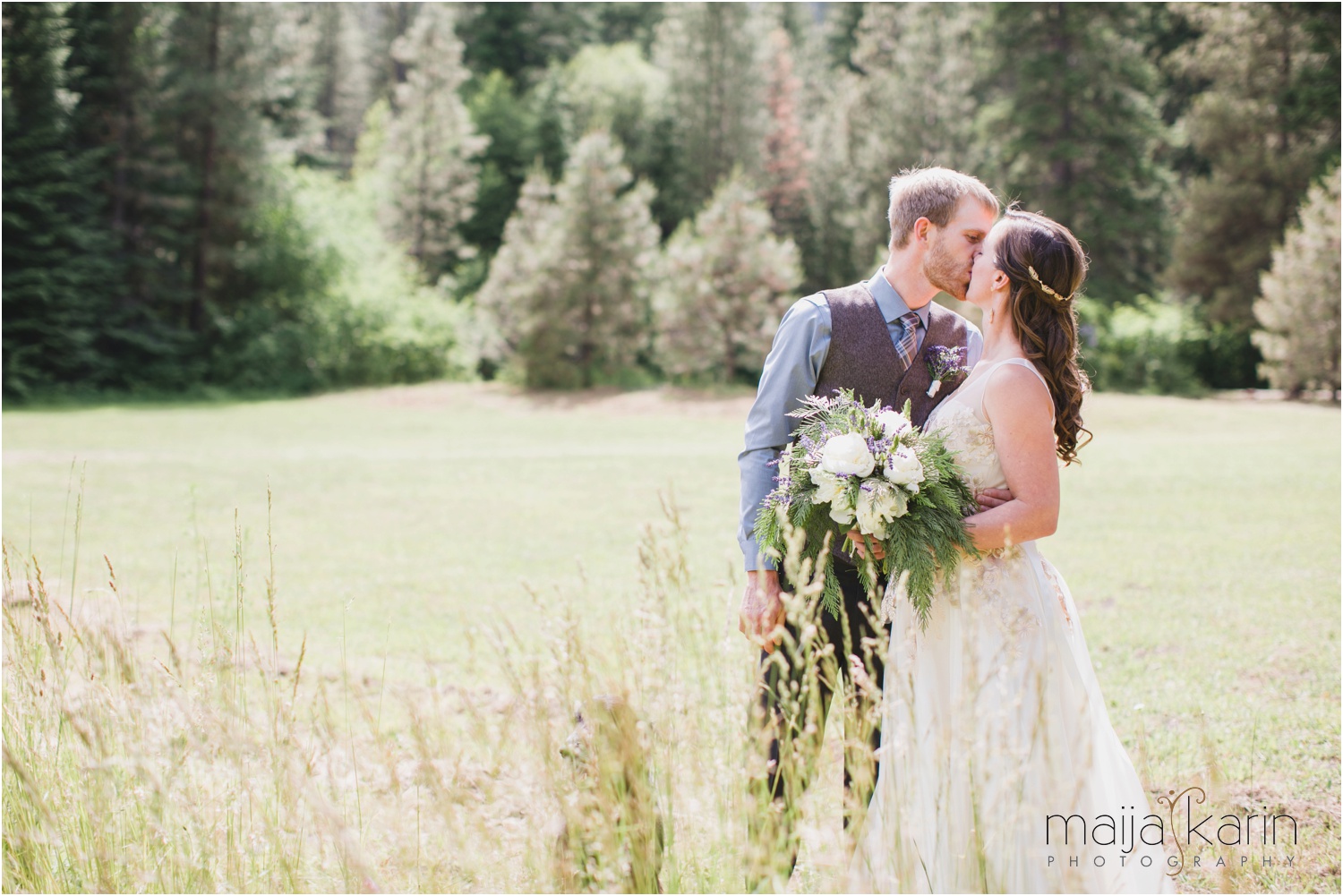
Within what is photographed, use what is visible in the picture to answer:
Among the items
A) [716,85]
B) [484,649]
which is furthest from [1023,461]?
[716,85]

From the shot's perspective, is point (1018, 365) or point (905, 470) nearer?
point (905, 470)

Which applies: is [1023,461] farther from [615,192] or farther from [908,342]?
[615,192]

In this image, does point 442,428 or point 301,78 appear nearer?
point 442,428

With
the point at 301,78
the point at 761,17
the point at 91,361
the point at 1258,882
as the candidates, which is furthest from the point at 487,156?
the point at 1258,882

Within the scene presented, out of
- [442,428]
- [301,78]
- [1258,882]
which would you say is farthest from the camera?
[301,78]

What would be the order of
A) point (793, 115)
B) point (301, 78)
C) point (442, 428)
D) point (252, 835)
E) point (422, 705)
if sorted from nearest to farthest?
point (252, 835) < point (422, 705) < point (442, 428) < point (301, 78) < point (793, 115)

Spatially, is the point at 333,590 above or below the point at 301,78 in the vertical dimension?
below

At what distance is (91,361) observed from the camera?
1075 inches

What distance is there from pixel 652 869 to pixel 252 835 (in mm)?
1401

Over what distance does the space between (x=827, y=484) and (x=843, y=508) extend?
80mm

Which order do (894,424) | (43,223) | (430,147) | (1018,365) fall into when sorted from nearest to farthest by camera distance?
(894,424)
(1018,365)
(43,223)
(430,147)

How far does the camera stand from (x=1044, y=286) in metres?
2.75

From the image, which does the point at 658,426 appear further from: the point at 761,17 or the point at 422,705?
the point at 761,17

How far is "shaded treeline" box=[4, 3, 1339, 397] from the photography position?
→ 2667cm
